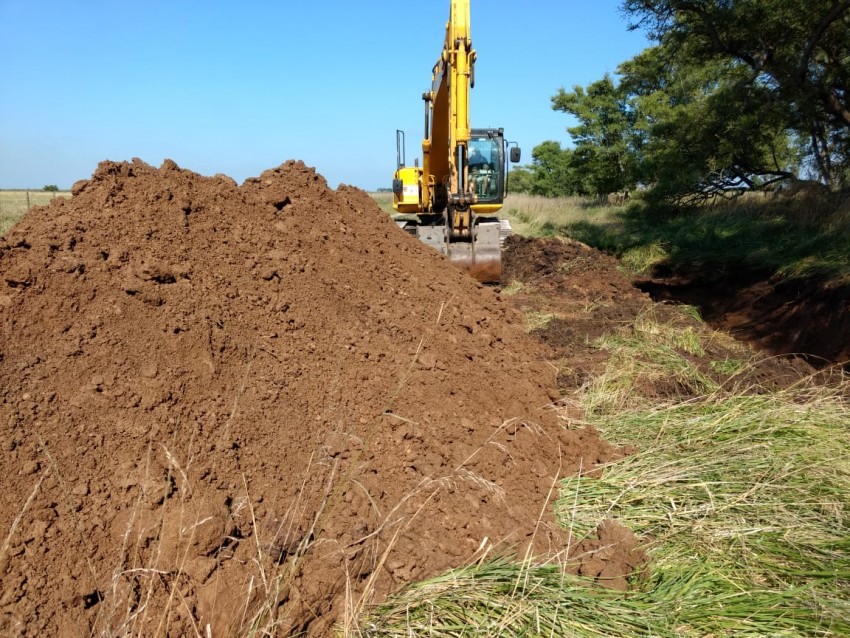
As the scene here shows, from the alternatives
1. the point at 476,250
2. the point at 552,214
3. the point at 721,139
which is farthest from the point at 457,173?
the point at 552,214

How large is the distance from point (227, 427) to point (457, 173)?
258 inches

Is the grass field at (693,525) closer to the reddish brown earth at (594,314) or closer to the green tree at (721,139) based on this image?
the reddish brown earth at (594,314)

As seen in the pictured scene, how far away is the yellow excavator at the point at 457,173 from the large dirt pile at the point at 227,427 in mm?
4202

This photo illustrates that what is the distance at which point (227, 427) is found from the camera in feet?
9.68

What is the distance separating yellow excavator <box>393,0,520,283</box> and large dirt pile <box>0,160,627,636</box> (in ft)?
13.8

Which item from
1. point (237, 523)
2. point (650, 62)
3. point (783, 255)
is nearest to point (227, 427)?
point (237, 523)

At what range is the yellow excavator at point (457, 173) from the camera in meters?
8.49

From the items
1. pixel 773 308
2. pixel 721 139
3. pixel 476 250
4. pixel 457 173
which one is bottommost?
pixel 773 308

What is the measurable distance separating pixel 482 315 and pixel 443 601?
3.42m

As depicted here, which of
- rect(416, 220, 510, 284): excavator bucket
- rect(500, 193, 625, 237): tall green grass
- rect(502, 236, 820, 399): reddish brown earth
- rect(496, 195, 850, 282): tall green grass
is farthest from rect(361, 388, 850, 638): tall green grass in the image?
rect(500, 193, 625, 237): tall green grass

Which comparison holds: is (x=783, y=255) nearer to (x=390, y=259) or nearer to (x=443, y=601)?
(x=390, y=259)

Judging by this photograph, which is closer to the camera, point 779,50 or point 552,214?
point 779,50

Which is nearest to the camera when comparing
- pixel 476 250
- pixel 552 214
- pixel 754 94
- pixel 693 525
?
pixel 693 525

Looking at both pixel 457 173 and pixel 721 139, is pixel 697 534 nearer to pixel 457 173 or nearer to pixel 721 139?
pixel 457 173
